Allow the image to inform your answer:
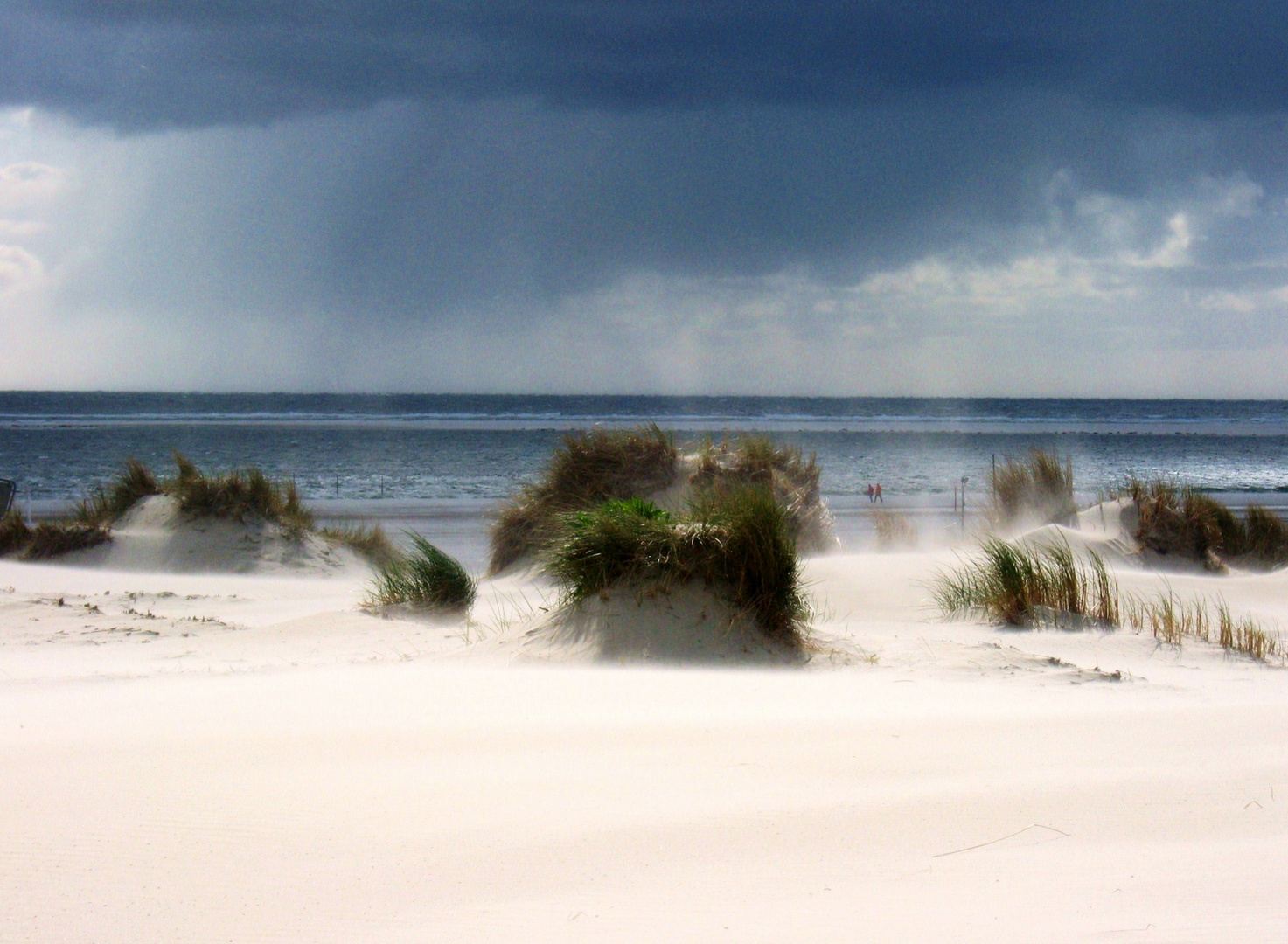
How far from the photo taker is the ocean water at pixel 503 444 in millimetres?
29259

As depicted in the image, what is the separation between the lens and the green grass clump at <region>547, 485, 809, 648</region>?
723 centimetres

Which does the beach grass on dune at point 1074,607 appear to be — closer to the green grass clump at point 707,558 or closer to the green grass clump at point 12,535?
the green grass clump at point 707,558

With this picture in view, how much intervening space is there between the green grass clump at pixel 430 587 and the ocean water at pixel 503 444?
5956 millimetres

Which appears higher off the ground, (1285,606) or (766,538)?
(766,538)

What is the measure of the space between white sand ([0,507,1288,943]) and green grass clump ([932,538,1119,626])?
1877 millimetres

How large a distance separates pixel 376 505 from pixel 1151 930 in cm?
2082

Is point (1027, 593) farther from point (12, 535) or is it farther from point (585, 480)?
point (12, 535)

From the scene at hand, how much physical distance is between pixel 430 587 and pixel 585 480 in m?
4.07

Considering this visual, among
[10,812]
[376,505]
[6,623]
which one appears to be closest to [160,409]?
[376,505]

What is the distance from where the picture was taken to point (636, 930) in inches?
113

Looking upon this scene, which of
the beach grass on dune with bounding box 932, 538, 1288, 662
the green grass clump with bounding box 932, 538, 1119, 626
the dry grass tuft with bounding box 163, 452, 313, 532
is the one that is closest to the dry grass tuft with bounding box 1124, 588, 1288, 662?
the beach grass on dune with bounding box 932, 538, 1288, 662

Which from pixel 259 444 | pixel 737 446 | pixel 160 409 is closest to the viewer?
pixel 737 446

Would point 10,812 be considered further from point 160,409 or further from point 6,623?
point 160,409

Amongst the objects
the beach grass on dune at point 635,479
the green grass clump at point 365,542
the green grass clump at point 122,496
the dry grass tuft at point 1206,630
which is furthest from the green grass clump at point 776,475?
the green grass clump at point 122,496
